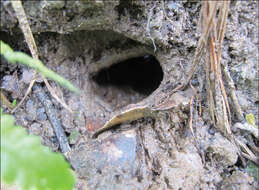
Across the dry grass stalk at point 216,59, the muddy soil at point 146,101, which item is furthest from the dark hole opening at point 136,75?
the dry grass stalk at point 216,59

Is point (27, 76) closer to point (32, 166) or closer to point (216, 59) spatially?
point (32, 166)

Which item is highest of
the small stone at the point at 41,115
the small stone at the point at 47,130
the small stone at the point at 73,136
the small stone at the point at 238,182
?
the small stone at the point at 41,115

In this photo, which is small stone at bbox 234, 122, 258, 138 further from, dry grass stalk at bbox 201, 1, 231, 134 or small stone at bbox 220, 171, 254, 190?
small stone at bbox 220, 171, 254, 190

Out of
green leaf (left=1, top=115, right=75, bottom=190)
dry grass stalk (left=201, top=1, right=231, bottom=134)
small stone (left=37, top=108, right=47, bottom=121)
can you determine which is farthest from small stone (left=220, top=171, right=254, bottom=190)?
small stone (left=37, top=108, right=47, bottom=121)

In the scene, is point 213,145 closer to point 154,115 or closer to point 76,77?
point 154,115

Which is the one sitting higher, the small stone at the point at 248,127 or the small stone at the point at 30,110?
the small stone at the point at 30,110

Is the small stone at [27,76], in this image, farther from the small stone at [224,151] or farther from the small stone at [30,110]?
the small stone at [224,151]

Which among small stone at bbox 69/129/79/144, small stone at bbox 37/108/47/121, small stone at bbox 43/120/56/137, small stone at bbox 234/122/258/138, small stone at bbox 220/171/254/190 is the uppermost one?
small stone at bbox 37/108/47/121
